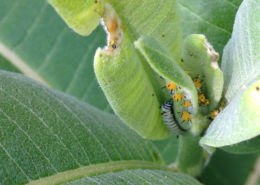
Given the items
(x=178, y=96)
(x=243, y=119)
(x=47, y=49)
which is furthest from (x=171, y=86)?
(x=47, y=49)

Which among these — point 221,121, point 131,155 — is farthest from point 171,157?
point 221,121

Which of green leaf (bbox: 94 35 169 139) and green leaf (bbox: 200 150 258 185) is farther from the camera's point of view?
green leaf (bbox: 200 150 258 185)

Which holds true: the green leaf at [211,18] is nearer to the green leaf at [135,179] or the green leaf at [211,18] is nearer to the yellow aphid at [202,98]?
the yellow aphid at [202,98]

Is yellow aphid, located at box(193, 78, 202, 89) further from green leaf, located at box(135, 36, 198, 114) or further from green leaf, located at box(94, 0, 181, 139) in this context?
green leaf, located at box(135, 36, 198, 114)

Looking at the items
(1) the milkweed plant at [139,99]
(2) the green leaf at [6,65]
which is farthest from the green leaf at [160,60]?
(2) the green leaf at [6,65]

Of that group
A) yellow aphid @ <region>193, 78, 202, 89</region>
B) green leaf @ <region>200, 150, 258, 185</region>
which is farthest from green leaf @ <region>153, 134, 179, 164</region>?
yellow aphid @ <region>193, 78, 202, 89</region>

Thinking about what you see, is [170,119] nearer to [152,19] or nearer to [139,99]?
[139,99]

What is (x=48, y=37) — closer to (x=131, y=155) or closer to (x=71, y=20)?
(x=131, y=155)
